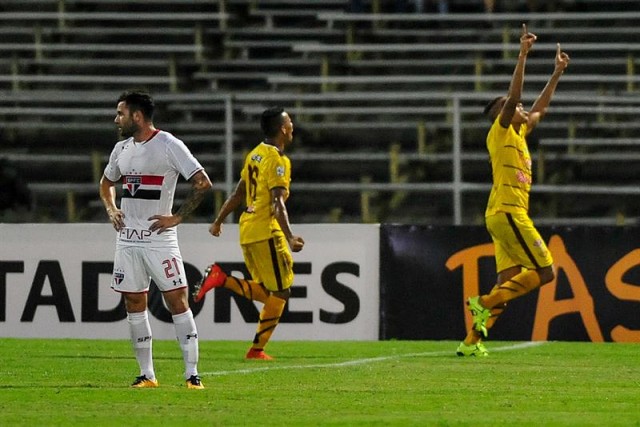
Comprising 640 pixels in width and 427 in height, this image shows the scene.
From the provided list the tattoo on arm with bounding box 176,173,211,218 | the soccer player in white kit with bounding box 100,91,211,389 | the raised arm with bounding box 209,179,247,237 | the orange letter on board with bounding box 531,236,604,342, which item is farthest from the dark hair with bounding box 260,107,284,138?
the orange letter on board with bounding box 531,236,604,342

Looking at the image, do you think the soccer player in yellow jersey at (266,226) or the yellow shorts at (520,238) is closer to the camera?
the soccer player in yellow jersey at (266,226)

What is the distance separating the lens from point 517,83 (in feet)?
38.6

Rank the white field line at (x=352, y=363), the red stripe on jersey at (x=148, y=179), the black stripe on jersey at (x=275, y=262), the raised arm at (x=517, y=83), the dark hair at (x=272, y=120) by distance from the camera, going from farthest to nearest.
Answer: the black stripe on jersey at (x=275, y=262), the dark hair at (x=272, y=120), the raised arm at (x=517, y=83), the white field line at (x=352, y=363), the red stripe on jersey at (x=148, y=179)

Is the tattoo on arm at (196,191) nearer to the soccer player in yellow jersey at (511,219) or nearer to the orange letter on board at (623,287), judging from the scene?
the soccer player in yellow jersey at (511,219)

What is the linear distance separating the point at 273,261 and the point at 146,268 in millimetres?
3056

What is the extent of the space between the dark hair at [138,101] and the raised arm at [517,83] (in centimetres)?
332

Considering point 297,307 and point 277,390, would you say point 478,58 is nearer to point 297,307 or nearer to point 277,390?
point 297,307

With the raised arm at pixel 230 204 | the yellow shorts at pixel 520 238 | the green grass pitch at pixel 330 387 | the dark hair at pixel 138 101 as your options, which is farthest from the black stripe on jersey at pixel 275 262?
the dark hair at pixel 138 101

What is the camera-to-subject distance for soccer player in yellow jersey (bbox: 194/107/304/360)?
1223 centimetres

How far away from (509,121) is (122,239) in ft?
13.2

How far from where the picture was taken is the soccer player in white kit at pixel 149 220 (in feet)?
31.0

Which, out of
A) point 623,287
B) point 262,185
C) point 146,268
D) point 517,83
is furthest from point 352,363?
point 623,287

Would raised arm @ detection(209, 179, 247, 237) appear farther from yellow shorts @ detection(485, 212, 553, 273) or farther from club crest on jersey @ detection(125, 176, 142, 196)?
club crest on jersey @ detection(125, 176, 142, 196)

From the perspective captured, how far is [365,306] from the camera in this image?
49.5ft
